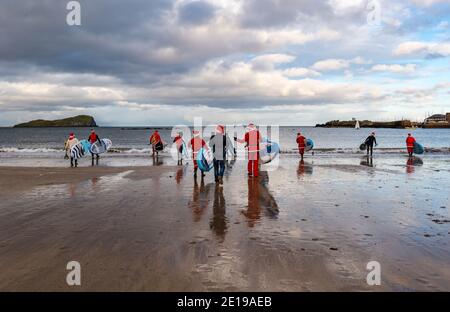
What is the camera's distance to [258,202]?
33.8ft

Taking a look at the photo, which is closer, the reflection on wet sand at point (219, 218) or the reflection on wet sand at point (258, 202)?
the reflection on wet sand at point (219, 218)

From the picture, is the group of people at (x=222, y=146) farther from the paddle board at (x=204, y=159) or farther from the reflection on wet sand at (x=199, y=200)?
the reflection on wet sand at (x=199, y=200)

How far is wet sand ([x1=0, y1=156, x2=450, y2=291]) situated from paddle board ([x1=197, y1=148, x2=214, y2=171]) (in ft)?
8.47

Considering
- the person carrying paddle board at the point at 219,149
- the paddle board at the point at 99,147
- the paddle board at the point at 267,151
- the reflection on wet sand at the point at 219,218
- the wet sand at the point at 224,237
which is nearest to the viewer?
the wet sand at the point at 224,237

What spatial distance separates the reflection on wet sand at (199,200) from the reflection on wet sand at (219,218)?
28cm

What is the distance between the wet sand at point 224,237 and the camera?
4.89 m

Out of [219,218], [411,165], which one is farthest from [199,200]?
[411,165]

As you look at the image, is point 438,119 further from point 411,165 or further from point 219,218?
point 219,218

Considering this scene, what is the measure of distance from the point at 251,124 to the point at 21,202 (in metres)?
8.29

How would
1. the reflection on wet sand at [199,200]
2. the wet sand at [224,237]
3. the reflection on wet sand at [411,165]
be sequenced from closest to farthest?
the wet sand at [224,237]
the reflection on wet sand at [199,200]
the reflection on wet sand at [411,165]

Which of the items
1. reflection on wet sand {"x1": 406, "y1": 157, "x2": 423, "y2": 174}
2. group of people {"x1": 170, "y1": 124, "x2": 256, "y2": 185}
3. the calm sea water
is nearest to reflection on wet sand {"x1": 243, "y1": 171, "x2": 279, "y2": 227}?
group of people {"x1": 170, "y1": 124, "x2": 256, "y2": 185}

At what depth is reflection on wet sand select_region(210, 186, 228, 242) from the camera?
23.6 ft

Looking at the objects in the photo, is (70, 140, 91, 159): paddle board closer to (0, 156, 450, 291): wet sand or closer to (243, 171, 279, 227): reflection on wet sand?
(0, 156, 450, 291): wet sand

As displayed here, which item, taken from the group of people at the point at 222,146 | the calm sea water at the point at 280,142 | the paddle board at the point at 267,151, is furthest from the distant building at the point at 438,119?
the group of people at the point at 222,146
